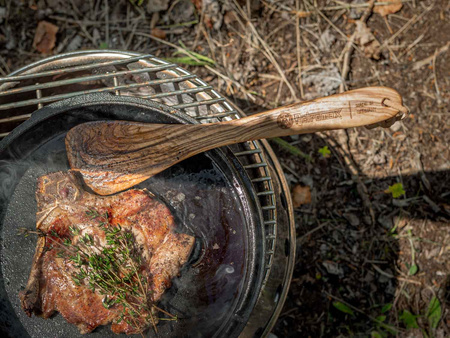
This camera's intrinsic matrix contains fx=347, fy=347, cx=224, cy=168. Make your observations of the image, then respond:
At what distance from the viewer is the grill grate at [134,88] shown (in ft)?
7.98

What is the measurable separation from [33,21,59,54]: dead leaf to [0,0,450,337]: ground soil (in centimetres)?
6

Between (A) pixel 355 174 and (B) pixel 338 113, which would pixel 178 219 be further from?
(A) pixel 355 174

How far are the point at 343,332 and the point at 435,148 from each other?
6.55ft

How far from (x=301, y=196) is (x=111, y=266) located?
200cm

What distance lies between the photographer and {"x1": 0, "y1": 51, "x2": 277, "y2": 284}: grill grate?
243 cm

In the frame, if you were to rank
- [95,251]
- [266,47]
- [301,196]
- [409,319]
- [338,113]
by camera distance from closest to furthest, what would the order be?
[338,113], [95,251], [409,319], [301,196], [266,47]

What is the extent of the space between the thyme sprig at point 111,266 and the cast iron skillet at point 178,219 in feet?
0.73

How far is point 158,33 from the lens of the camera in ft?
12.2

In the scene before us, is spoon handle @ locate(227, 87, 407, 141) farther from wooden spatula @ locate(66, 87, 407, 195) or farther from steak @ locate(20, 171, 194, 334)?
steak @ locate(20, 171, 194, 334)

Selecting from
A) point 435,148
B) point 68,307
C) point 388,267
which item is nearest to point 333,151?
point 435,148

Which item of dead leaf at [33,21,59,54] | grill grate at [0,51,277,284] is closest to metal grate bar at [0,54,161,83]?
grill grate at [0,51,277,284]

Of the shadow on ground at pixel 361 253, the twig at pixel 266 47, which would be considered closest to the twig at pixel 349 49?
the twig at pixel 266 47

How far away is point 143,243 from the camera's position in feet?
7.47

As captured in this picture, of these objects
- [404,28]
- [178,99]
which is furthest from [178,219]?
[404,28]
